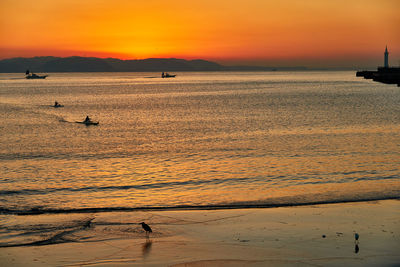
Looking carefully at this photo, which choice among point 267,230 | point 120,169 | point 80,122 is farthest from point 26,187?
point 80,122

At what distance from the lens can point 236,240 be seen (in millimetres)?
15164

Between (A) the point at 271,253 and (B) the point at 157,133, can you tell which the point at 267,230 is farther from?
(B) the point at 157,133

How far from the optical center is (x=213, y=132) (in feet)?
165

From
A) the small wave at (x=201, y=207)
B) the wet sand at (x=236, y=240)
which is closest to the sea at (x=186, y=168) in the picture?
the small wave at (x=201, y=207)

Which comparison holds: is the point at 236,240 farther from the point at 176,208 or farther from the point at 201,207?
the point at 176,208

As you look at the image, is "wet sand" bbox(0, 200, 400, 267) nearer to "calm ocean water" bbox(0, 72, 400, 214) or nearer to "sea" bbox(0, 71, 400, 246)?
"sea" bbox(0, 71, 400, 246)

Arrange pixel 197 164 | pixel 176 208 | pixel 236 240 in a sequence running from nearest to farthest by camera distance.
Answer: pixel 236 240
pixel 176 208
pixel 197 164

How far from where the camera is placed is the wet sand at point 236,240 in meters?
13.3

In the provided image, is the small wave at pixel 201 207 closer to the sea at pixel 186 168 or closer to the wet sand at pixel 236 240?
the sea at pixel 186 168

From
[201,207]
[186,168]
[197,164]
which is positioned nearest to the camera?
[201,207]

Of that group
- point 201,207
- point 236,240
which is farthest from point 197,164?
point 236,240

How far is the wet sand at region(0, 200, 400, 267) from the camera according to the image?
13305 mm

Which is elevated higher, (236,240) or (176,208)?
(236,240)

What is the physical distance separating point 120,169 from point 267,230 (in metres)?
15.5
